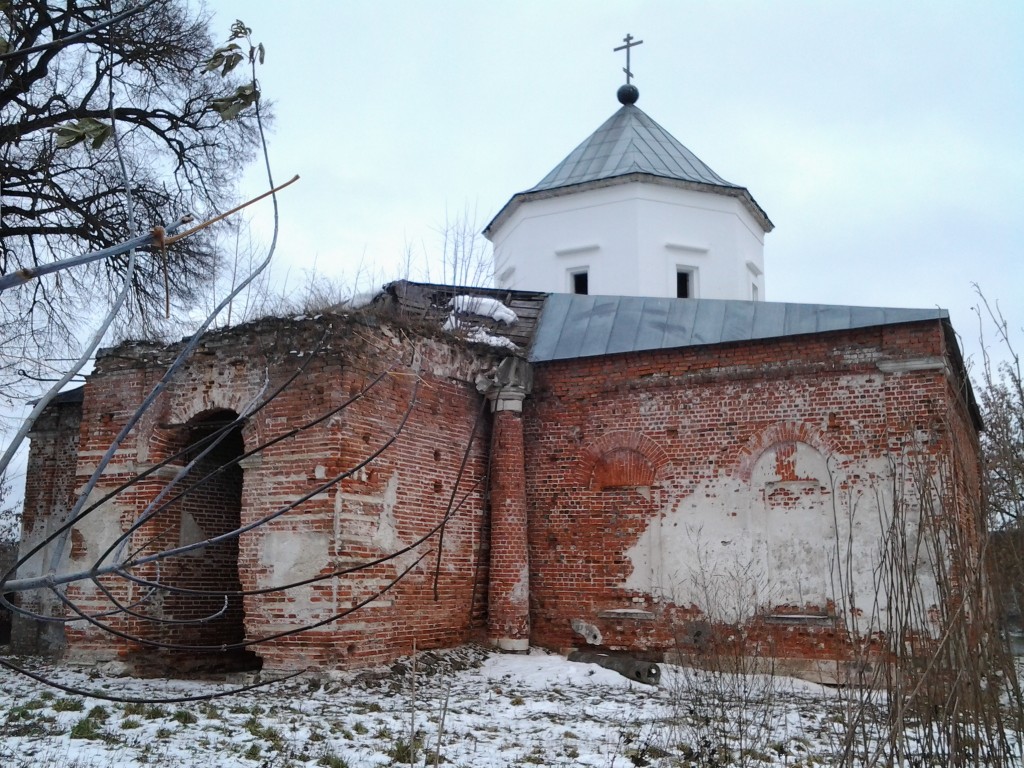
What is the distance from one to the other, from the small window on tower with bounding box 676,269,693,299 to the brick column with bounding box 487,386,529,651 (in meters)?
6.21

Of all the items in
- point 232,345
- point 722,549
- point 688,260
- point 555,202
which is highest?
point 555,202

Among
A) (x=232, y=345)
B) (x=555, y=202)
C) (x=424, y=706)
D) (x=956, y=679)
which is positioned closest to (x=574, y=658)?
(x=424, y=706)

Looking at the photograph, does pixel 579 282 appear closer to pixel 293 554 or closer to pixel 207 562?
pixel 207 562

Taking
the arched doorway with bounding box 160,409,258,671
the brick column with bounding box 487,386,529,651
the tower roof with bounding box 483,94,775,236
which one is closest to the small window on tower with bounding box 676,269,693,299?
the tower roof with bounding box 483,94,775,236

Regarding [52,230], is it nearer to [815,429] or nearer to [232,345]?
[232,345]

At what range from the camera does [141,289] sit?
44.5 ft

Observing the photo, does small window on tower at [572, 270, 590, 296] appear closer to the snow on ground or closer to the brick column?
the brick column

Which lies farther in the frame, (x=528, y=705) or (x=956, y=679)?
(x=528, y=705)

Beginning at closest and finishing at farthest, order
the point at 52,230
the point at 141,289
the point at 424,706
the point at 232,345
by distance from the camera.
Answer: the point at 424,706
the point at 232,345
the point at 52,230
the point at 141,289

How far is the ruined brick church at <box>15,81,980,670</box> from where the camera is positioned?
377 inches

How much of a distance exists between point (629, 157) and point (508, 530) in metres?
9.09

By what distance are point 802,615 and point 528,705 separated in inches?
141

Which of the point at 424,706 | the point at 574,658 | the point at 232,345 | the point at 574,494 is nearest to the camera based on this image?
the point at 424,706

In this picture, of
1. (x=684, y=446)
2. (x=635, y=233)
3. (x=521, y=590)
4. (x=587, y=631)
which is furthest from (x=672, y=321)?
(x=635, y=233)
